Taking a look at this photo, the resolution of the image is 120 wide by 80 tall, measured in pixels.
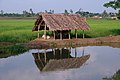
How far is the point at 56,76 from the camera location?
15156 mm

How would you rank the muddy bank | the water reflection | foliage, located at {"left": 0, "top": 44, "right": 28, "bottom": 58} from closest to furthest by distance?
1. the water reflection
2. foliage, located at {"left": 0, "top": 44, "right": 28, "bottom": 58}
3. the muddy bank

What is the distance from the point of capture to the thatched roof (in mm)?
29734

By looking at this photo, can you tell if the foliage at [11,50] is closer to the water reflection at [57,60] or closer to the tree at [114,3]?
the water reflection at [57,60]

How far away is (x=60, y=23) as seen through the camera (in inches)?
1203

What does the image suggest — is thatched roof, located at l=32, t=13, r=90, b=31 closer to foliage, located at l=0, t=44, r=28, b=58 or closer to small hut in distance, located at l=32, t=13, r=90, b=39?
small hut in distance, located at l=32, t=13, r=90, b=39

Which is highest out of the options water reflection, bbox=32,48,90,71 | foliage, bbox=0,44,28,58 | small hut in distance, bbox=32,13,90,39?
small hut in distance, bbox=32,13,90,39

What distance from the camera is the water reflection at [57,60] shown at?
1827cm

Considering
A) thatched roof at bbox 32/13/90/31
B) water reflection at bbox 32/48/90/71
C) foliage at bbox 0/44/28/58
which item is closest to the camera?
water reflection at bbox 32/48/90/71

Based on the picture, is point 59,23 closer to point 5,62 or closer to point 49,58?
point 49,58

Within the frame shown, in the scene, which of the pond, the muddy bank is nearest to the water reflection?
the pond

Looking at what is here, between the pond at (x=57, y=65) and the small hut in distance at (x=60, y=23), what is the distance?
470 centimetres

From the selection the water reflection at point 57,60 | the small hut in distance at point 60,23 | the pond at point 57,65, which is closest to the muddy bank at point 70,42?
the small hut in distance at point 60,23

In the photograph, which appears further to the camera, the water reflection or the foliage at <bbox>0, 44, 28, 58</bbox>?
the foliage at <bbox>0, 44, 28, 58</bbox>

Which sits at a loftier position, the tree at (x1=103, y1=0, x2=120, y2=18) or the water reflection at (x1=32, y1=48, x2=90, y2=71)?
the tree at (x1=103, y1=0, x2=120, y2=18)
